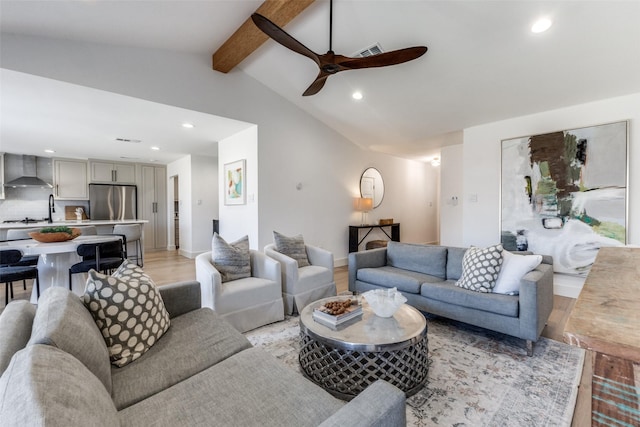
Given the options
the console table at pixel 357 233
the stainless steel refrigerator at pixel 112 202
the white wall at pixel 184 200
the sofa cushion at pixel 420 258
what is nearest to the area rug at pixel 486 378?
the sofa cushion at pixel 420 258

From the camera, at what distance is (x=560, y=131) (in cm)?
355

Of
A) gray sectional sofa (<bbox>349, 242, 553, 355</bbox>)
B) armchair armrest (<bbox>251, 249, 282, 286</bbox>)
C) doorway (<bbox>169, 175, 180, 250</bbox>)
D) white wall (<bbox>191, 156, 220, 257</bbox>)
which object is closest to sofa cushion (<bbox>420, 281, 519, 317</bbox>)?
gray sectional sofa (<bbox>349, 242, 553, 355</bbox>)

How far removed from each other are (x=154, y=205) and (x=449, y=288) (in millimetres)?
7224

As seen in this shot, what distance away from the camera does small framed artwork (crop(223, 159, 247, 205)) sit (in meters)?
4.55

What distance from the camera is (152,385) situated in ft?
4.01

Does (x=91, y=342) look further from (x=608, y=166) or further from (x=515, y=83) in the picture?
(x=608, y=166)

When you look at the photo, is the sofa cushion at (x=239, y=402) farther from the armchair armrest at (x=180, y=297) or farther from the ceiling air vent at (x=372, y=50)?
the ceiling air vent at (x=372, y=50)

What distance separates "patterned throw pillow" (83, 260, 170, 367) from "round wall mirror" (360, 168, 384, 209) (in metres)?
4.83

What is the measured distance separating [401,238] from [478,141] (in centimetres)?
322

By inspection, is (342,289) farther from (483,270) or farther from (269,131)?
(269,131)

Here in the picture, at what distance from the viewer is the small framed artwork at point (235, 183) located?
14.9ft

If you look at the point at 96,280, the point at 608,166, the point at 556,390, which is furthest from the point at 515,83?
the point at 96,280

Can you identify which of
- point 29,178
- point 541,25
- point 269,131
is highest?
point 541,25

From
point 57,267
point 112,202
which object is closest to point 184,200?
point 112,202
